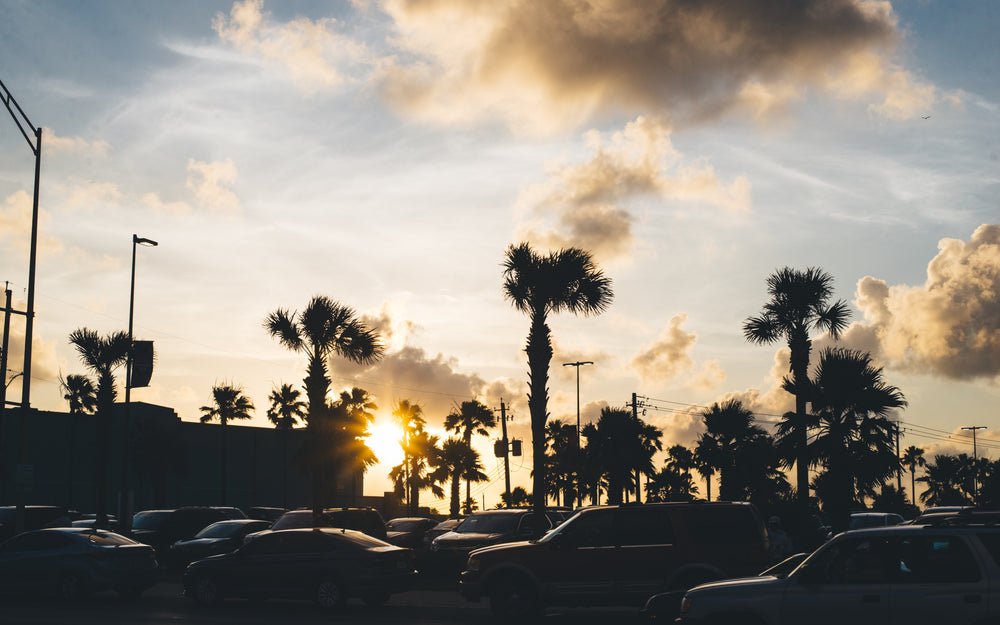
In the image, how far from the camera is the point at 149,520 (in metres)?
30.9

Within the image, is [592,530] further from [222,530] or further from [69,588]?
[222,530]

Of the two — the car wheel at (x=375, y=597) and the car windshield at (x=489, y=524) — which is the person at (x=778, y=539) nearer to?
the car windshield at (x=489, y=524)

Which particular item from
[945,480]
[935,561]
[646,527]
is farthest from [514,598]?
[945,480]

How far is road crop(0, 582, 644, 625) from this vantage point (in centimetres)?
1573

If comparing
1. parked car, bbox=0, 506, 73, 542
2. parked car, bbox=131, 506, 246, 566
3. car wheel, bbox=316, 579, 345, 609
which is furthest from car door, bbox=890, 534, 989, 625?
parked car, bbox=0, 506, 73, 542

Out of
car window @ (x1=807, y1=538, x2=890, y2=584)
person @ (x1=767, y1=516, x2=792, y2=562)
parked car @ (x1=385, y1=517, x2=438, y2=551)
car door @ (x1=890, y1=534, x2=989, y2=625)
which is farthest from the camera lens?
parked car @ (x1=385, y1=517, x2=438, y2=551)

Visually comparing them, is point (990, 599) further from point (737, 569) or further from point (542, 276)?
point (542, 276)

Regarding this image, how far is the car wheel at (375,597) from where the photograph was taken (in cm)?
1772

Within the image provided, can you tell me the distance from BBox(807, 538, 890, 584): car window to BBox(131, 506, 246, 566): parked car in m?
24.8

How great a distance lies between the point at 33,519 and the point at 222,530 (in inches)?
242

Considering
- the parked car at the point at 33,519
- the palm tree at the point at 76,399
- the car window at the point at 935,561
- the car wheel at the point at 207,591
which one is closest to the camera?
the car window at the point at 935,561

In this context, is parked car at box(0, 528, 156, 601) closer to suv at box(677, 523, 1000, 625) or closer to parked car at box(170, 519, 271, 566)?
parked car at box(170, 519, 271, 566)

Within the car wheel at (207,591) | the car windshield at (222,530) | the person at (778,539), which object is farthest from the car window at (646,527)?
the car windshield at (222,530)

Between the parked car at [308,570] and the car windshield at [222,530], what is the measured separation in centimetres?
859
